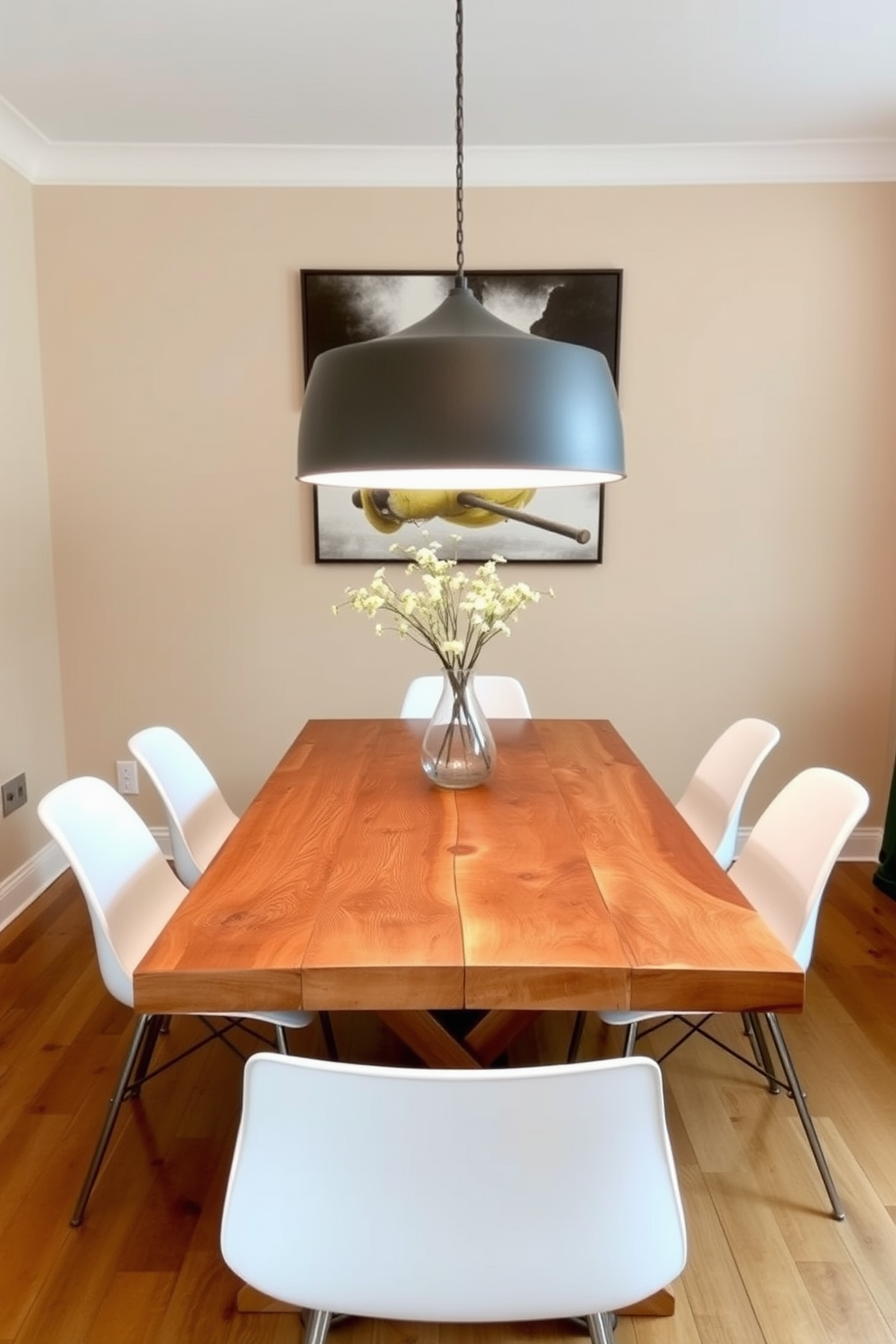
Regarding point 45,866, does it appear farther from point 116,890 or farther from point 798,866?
point 798,866

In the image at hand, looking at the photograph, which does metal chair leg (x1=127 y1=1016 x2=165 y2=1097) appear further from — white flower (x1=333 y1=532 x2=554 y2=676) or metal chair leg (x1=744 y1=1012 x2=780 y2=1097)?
metal chair leg (x1=744 y1=1012 x2=780 y2=1097)

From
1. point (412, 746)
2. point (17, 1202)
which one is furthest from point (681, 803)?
point (17, 1202)

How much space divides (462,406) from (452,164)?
236cm

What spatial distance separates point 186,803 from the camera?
224 centimetres

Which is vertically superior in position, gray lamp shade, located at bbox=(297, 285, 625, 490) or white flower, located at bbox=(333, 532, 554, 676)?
gray lamp shade, located at bbox=(297, 285, 625, 490)

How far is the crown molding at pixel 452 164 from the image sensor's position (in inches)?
118

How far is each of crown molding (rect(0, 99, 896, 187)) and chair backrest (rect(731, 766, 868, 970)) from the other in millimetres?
2267

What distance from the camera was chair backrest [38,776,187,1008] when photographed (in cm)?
162

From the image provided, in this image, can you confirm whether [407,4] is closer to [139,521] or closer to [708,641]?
[139,521]

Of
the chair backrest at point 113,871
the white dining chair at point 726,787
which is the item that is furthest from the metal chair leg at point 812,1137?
the chair backrest at point 113,871

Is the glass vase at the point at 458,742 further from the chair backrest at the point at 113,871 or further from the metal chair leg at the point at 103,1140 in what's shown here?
the metal chair leg at the point at 103,1140

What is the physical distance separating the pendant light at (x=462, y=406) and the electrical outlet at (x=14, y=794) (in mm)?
2209

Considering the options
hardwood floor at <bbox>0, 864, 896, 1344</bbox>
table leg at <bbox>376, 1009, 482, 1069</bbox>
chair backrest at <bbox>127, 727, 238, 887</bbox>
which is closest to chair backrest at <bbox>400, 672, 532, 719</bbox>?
chair backrest at <bbox>127, 727, 238, 887</bbox>

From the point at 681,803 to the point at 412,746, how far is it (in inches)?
→ 31.3
